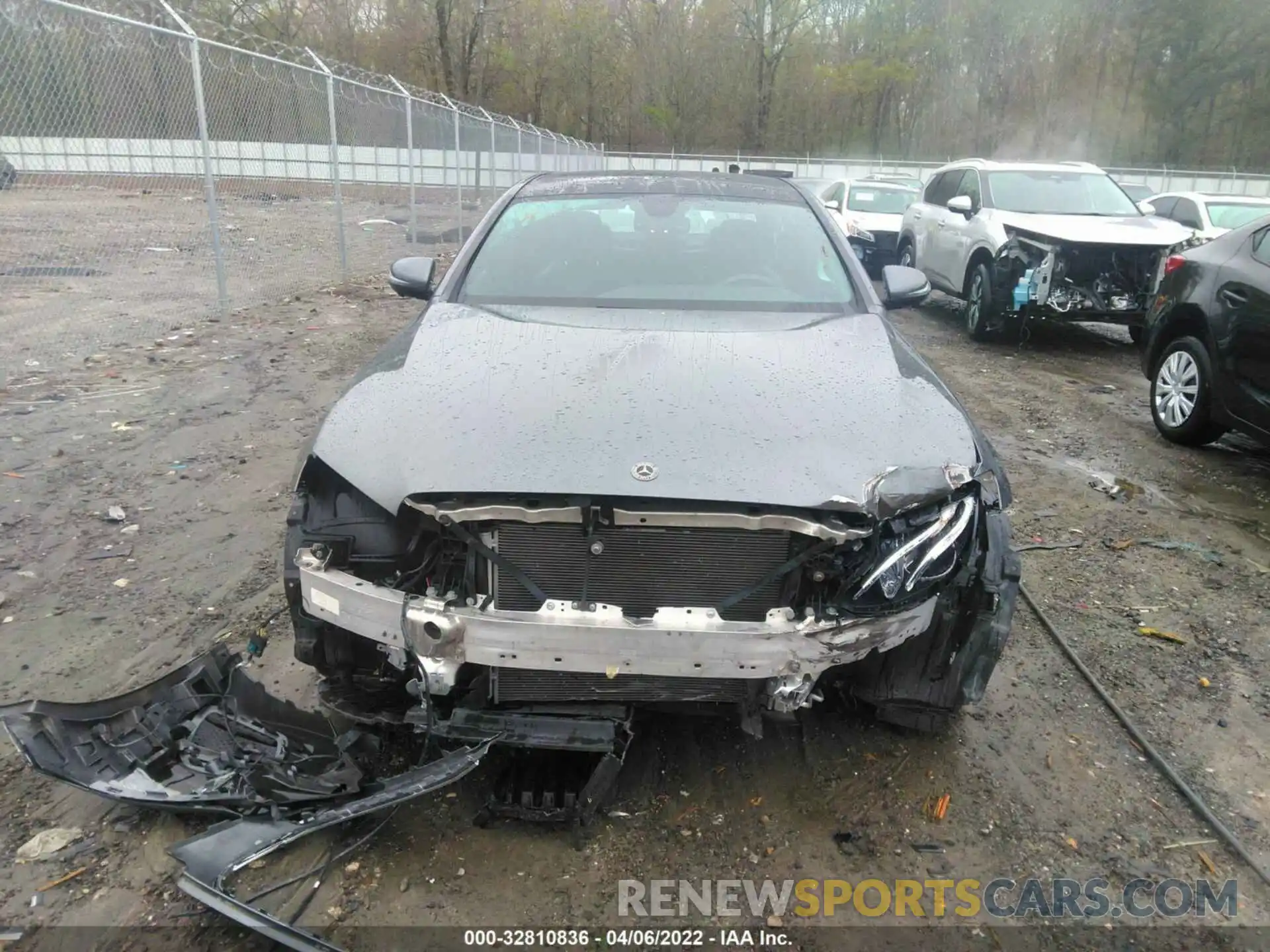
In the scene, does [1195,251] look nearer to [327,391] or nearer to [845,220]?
[327,391]

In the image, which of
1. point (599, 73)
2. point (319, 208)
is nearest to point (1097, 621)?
point (319, 208)

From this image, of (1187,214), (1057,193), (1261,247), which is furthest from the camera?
(1187,214)

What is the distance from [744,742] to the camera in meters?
2.78

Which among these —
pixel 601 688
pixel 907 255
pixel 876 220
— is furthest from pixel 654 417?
pixel 876 220

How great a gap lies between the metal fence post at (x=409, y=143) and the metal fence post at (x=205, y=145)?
167 inches

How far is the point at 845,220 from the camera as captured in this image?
1364cm

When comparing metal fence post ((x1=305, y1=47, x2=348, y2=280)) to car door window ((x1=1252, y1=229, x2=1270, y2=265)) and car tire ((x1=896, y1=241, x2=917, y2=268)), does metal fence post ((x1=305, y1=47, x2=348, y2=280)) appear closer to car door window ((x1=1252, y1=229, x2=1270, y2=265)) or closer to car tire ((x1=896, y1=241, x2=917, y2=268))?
car tire ((x1=896, y1=241, x2=917, y2=268))

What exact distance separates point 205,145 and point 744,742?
7488 millimetres

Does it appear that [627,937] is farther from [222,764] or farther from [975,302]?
[975,302]

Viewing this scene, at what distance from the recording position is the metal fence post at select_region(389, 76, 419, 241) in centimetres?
1194

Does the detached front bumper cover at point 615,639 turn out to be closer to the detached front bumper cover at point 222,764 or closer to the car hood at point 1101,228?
the detached front bumper cover at point 222,764

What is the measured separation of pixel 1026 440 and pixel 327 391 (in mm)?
5001

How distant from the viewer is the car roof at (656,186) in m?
4.09

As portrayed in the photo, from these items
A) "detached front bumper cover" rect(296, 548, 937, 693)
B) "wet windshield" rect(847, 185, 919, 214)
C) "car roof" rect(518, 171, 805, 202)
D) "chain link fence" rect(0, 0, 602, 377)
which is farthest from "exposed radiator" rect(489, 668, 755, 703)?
"wet windshield" rect(847, 185, 919, 214)
